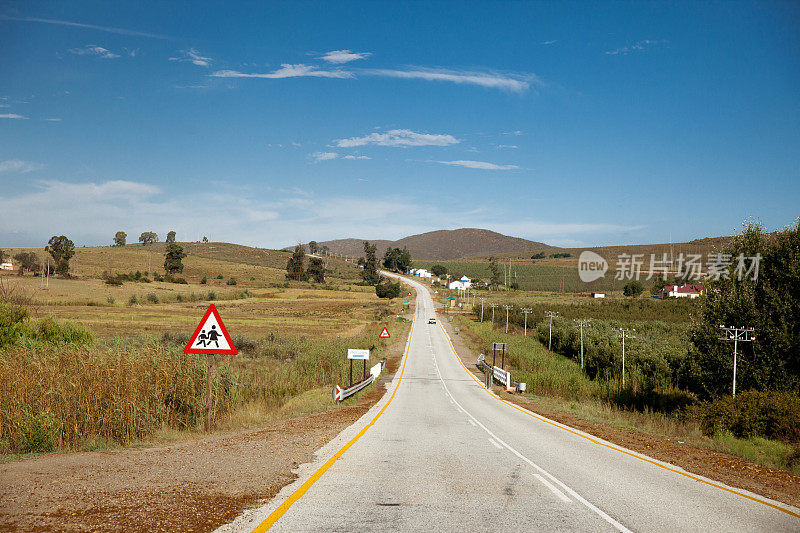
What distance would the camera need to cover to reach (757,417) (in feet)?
46.2

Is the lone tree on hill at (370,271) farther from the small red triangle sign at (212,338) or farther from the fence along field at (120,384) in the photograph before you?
the small red triangle sign at (212,338)

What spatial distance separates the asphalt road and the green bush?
196 inches

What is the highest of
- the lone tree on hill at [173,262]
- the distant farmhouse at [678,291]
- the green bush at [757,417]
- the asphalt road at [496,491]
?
the lone tree on hill at [173,262]

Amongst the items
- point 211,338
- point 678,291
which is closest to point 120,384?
point 211,338

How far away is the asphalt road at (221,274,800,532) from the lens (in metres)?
5.35

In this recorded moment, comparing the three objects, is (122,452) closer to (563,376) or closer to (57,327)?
(57,327)

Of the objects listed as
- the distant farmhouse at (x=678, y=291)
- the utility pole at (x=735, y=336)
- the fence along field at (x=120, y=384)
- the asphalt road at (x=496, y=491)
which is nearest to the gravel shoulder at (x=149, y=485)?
the asphalt road at (x=496, y=491)

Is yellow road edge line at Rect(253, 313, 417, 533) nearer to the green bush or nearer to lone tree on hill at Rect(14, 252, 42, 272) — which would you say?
the green bush

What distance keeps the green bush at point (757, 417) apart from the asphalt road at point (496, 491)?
16.3 feet

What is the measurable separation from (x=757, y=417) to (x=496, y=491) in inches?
462

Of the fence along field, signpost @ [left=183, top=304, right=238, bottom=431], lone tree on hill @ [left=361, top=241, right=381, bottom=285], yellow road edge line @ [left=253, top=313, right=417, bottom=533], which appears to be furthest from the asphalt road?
lone tree on hill @ [left=361, top=241, right=381, bottom=285]

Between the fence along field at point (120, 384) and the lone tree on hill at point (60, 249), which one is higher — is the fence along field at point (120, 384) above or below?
below

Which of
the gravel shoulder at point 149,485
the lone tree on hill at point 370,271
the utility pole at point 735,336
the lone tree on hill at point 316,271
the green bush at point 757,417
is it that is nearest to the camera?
the gravel shoulder at point 149,485

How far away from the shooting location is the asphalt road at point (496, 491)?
5.35 m
